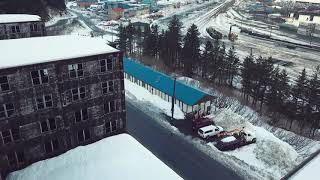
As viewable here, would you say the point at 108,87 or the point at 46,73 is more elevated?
the point at 46,73

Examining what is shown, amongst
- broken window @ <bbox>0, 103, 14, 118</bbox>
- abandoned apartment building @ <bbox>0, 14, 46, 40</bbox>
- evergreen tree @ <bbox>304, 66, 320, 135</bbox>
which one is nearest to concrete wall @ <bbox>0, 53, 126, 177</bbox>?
broken window @ <bbox>0, 103, 14, 118</bbox>

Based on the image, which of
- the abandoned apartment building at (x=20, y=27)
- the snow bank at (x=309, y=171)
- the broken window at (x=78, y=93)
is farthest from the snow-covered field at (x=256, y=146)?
the abandoned apartment building at (x=20, y=27)

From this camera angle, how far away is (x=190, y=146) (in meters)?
37.5

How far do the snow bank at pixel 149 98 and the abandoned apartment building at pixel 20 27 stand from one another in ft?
59.1

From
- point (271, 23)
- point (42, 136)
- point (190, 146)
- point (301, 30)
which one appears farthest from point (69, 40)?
point (271, 23)

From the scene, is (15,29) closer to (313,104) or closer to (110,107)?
(110,107)

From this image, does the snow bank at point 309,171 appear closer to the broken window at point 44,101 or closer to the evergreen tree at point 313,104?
the broken window at point 44,101

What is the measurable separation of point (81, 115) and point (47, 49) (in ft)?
22.7

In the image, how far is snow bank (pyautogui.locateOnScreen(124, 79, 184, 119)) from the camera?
46.3 m

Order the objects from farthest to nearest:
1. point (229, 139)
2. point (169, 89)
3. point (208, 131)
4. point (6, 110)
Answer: point (169, 89) → point (208, 131) → point (229, 139) → point (6, 110)

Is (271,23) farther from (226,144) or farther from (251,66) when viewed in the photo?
(226,144)

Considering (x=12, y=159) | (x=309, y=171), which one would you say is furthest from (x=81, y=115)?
(x=309, y=171)

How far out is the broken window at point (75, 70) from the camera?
26.6m

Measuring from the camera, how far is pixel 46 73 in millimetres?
25312
